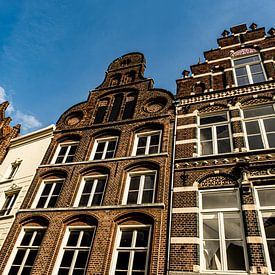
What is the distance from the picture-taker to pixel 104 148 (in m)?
14.7

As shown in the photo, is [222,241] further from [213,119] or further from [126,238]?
[213,119]

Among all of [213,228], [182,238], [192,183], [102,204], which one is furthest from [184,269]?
[102,204]

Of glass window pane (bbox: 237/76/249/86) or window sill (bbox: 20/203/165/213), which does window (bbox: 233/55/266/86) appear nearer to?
glass window pane (bbox: 237/76/249/86)

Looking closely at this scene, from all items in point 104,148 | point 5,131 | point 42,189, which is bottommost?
point 42,189

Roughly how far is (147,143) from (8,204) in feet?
28.3

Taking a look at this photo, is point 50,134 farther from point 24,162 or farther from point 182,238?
point 182,238

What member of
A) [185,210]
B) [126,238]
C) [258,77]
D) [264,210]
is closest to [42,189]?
[126,238]

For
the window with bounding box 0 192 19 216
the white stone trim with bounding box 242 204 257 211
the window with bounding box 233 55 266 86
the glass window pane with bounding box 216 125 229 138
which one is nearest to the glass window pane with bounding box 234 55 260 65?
the window with bounding box 233 55 266 86

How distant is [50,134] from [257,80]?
12.5 metres

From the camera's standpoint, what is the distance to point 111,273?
969 cm

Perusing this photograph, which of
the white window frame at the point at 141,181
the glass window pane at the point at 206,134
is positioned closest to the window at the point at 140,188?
the white window frame at the point at 141,181

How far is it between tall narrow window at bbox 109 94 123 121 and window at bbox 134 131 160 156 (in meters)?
2.42

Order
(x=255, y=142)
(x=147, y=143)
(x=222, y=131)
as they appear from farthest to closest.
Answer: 1. (x=147, y=143)
2. (x=222, y=131)
3. (x=255, y=142)

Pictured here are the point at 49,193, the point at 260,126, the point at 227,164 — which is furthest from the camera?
the point at 49,193
